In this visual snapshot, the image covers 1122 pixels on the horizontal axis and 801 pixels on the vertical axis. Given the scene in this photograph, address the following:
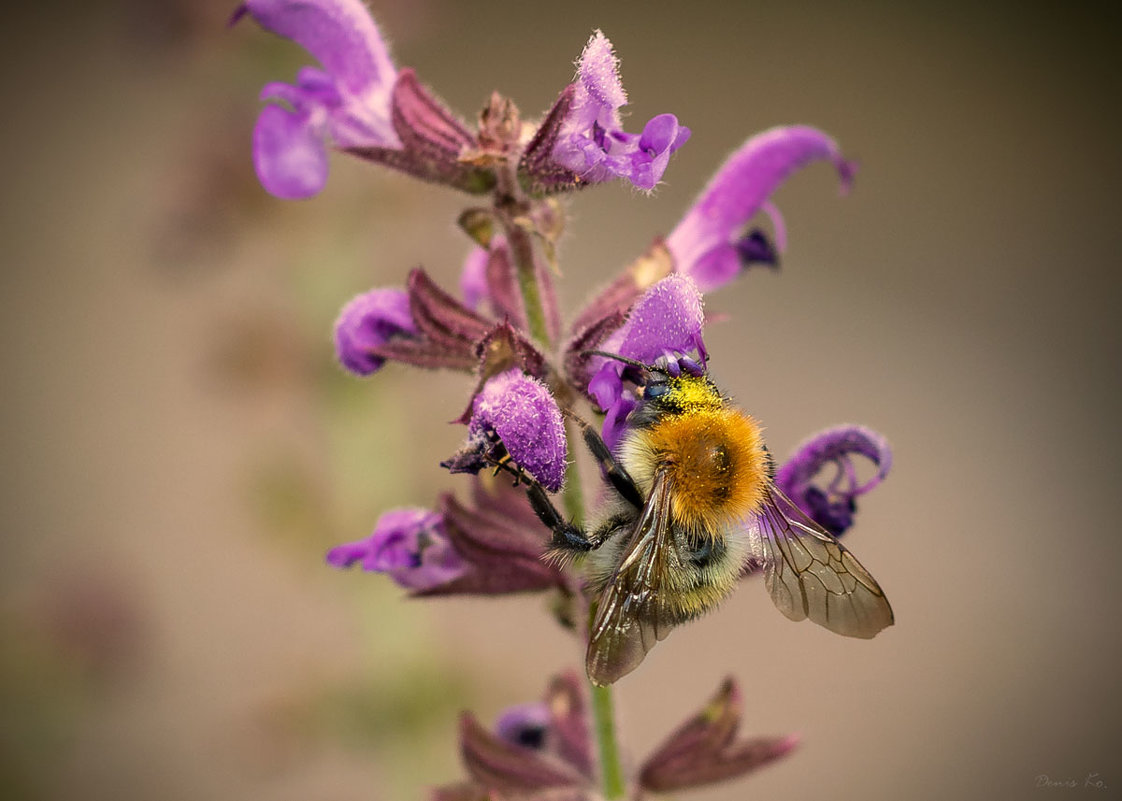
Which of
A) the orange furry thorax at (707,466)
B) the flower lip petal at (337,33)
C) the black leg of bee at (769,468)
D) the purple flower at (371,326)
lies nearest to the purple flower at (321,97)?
the flower lip petal at (337,33)

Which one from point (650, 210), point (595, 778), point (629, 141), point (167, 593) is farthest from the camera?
point (650, 210)

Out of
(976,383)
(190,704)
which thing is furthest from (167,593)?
(976,383)

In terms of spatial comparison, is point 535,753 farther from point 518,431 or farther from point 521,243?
point 521,243

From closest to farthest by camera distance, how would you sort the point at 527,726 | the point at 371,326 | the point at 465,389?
the point at 371,326 → the point at 527,726 → the point at 465,389

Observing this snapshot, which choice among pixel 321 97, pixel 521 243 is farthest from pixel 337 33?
pixel 521 243

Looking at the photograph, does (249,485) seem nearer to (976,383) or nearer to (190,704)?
(190,704)

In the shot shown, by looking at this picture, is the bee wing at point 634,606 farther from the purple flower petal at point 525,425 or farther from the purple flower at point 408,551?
the purple flower at point 408,551

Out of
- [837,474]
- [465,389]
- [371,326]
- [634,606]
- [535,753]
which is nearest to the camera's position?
[634,606]
